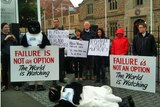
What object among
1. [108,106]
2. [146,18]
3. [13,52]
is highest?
[146,18]

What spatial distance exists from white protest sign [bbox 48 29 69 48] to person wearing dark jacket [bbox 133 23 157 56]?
8.71 feet

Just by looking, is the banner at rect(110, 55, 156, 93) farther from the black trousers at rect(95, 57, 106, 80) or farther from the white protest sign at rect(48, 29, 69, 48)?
the white protest sign at rect(48, 29, 69, 48)

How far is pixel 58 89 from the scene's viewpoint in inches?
261

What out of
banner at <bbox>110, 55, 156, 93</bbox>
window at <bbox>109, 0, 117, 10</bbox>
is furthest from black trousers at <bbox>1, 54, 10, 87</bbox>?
window at <bbox>109, 0, 117, 10</bbox>

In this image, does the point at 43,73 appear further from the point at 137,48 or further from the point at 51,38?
the point at 137,48

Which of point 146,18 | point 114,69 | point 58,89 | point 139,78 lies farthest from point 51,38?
point 146,18

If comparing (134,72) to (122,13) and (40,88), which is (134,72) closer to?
(40,88)

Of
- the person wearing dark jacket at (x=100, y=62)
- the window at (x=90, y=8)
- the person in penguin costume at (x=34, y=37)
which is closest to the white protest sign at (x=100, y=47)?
the person wearing dark jacket at (x=100, y=62)

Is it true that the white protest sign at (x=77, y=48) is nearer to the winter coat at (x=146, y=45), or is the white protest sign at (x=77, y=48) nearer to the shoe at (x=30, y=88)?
the shoe at (x=30, y=88)

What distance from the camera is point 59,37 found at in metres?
11.0

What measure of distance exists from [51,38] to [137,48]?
2.98 metres

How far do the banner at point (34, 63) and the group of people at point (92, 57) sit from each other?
0.21 metres

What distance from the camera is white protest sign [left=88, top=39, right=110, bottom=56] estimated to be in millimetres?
10578

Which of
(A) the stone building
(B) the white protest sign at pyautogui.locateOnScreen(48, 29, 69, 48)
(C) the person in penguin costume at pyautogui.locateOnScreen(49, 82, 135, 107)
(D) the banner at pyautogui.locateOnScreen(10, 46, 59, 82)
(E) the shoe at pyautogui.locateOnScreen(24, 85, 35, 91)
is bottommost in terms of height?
(E) the shoe at pyautogui.locateOnScreen(24, 85, 35, 91)
